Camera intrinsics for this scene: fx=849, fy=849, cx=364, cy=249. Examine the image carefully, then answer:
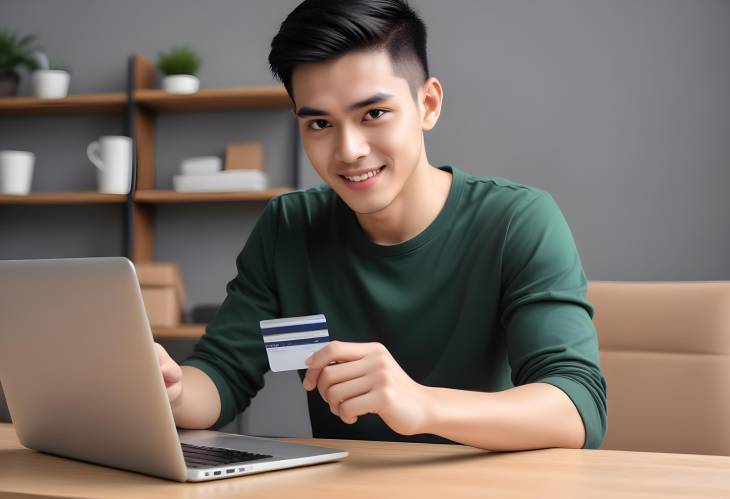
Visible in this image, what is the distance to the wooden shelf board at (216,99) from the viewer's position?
10.6 feet

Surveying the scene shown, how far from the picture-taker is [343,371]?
875 mm

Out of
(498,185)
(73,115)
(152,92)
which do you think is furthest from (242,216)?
(498,185)

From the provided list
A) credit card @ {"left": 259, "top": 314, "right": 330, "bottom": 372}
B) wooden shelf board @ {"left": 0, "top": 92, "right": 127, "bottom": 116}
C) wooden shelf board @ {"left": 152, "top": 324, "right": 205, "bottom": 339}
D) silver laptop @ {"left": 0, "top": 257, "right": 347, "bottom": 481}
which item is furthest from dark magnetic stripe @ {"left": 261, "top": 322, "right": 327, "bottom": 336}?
wooden shelf board @ {"left": 0, "top": 92, "right": 127, "bottom": 116}

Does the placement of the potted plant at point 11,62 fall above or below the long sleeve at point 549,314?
above

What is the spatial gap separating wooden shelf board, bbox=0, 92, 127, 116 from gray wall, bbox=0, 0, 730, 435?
11 centimetres

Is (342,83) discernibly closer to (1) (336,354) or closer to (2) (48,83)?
(1) (336,354)

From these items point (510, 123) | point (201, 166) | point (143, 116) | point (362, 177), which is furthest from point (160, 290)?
point (362, 177)

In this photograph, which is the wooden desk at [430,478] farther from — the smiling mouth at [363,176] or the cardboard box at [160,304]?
the cardboard box at [160,304]

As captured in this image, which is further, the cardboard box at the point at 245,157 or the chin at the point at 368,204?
the cardboard box at the point at 245,157

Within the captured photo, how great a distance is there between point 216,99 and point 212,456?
257cm

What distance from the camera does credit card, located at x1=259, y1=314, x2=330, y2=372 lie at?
35.2 inches

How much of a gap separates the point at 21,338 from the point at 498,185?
814mm

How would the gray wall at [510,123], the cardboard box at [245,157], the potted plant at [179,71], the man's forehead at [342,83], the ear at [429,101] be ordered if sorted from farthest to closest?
1. the cardboard box at [245,157]
2. the potted plant at [179,71]
3. the gray wall at [510,123]
4. the ear at [429,101]
5. the man's forehead at [342,83]

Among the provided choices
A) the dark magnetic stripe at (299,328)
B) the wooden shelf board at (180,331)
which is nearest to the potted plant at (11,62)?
the wooden shelf board at (180,331)
